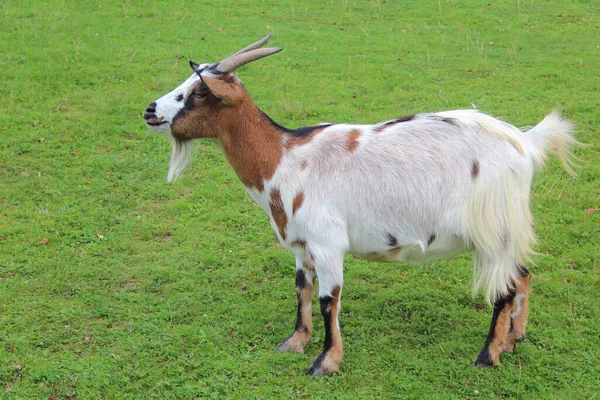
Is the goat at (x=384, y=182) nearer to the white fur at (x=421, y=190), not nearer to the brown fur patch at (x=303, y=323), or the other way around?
the white fur at (x=421, y=190)

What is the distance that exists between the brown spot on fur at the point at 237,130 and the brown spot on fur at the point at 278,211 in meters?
A: 0.14

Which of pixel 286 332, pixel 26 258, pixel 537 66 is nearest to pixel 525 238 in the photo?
pixel 286 332

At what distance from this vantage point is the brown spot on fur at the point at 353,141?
5.71 metres

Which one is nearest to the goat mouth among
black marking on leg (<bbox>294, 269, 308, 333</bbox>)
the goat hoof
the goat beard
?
the goat beard

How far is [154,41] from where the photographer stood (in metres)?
13.0

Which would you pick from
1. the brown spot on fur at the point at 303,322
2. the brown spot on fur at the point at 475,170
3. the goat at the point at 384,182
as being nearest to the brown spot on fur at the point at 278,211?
the goat at the point at 384,182

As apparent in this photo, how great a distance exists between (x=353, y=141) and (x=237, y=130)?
0.91 m

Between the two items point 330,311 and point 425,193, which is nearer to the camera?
point 425,193

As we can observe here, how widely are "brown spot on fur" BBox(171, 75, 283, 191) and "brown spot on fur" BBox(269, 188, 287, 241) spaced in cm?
14

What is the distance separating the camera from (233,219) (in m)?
8.16

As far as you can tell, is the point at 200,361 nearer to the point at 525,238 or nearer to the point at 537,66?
the point at 525,238

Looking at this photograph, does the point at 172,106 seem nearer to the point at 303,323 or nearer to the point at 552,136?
the point at 303,323

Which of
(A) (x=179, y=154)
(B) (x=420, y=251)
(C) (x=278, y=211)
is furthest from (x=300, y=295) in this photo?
(A) (x=179, y=154)

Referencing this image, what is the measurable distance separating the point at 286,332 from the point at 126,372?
4.57 feet
